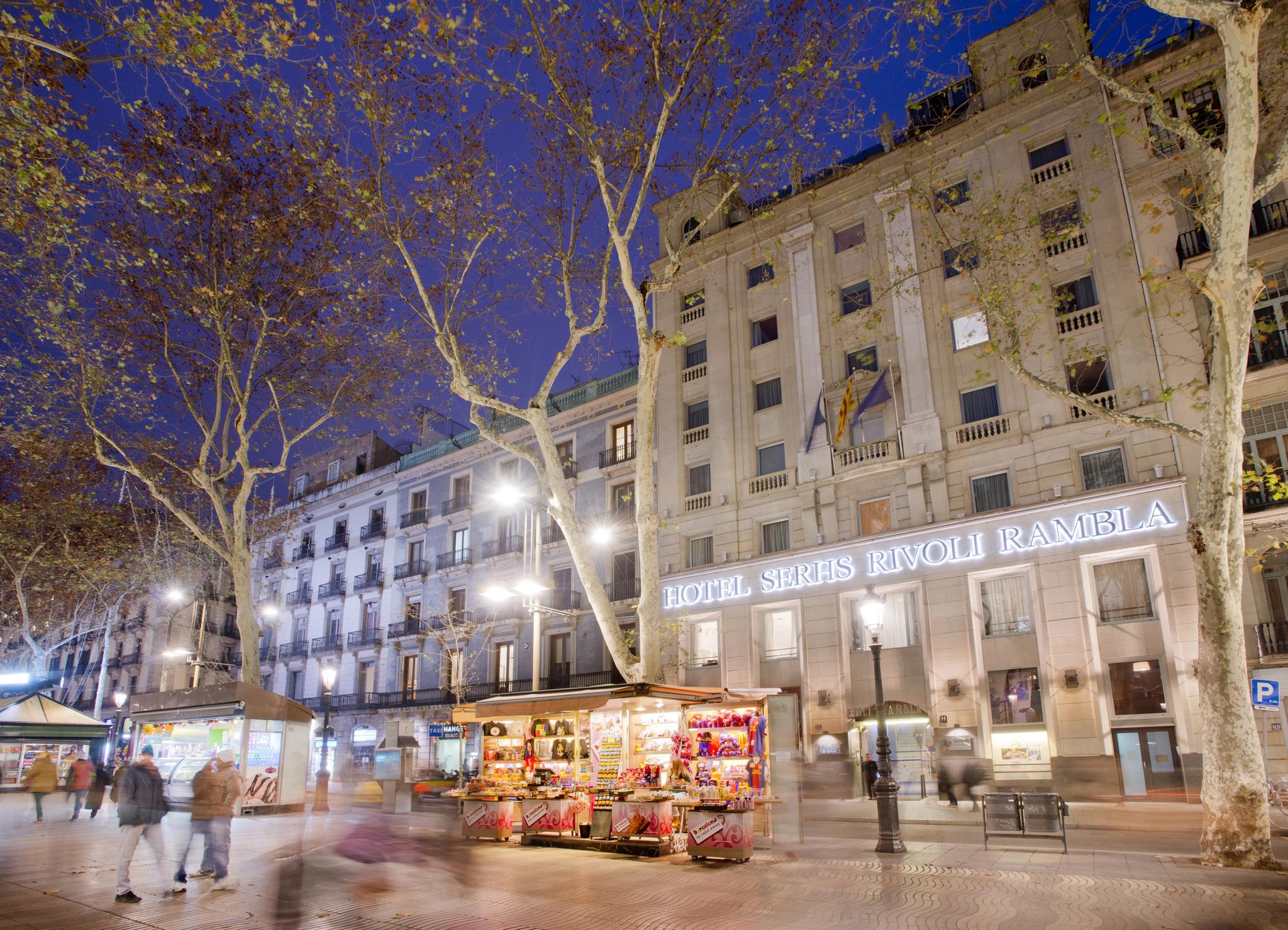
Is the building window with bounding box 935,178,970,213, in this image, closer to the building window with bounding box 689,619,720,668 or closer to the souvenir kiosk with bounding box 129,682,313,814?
the building window with bounding box 689,619,720,668

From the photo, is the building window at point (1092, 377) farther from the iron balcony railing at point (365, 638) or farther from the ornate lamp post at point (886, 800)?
the iron balcony railing at point (365, 638)

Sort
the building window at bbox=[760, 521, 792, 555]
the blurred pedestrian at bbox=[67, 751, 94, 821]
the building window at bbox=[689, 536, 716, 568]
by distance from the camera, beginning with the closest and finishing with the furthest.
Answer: the blurred pedestrian at bbox=[67, 751, 94, 821]
the building window at bbox=[760, 521, 792, 555]
the building window at bbox=[689, 536, 716, 568]

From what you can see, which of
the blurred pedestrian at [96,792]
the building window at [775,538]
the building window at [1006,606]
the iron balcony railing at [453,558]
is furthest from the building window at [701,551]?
the blurred pedestrian at [96,792]

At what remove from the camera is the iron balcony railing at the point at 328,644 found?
4159 centimetres

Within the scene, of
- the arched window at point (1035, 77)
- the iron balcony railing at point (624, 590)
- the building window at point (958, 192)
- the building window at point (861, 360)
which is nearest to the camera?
the arched window at point (1035, 77)

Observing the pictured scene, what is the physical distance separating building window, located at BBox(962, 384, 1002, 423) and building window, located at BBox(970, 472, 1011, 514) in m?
1.72

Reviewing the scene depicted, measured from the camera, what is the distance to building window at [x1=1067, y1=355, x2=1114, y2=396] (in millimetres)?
21688

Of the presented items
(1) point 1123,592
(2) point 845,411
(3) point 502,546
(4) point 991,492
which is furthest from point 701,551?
(1) point 1123,592

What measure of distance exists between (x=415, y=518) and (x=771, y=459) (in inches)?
782

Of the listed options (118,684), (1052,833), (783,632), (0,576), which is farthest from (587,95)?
(118,684)

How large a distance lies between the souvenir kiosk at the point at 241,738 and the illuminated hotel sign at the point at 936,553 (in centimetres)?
1255

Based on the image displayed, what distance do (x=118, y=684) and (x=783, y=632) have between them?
50987mm

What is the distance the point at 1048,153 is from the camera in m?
24.0

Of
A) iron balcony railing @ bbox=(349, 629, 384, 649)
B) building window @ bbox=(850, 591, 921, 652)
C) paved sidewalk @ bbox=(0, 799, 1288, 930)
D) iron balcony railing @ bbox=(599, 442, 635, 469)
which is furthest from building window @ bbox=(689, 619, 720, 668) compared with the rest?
iron balcony railing @ bbox=(349, 629, 384, 649)
